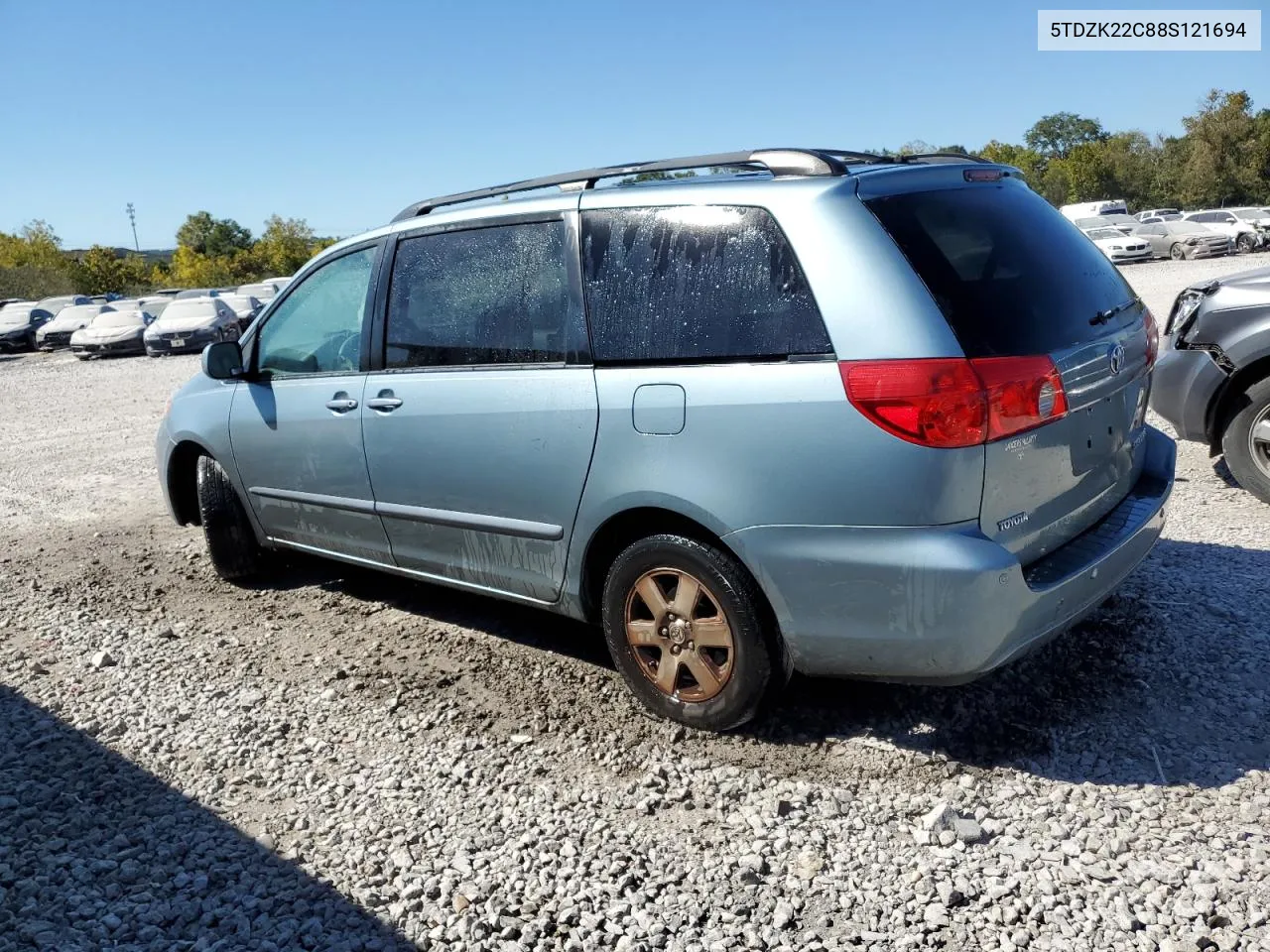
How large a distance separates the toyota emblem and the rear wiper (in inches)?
4.1

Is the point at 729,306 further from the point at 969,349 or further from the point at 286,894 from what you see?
the point at 286,894

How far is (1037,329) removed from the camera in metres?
3.12

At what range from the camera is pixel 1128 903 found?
2.62 meters

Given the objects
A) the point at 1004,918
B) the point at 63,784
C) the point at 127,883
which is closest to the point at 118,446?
the point at 63,784


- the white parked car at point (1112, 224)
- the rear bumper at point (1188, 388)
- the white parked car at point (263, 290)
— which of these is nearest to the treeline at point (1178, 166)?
the white parked car at point (1112, 224)

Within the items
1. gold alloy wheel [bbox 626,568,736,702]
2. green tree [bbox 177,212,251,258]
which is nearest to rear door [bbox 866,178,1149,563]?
gold alloy wheel [bbox 626,568,736,702]

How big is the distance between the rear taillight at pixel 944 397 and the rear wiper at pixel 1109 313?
0.60 metres

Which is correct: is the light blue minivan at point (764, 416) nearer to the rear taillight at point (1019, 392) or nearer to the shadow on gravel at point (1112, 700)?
the rear taillight at point (1019, 392)

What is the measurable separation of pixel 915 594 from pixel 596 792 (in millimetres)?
1227

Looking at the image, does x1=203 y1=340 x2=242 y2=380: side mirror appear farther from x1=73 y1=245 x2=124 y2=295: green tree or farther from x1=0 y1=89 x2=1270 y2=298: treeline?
x1=73 y1=245 x2=124 y2=295: green tree

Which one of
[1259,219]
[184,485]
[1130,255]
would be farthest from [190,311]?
[1259,219]

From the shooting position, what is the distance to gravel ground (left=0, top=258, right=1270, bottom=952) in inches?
106

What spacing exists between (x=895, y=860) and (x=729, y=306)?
174 centimetres

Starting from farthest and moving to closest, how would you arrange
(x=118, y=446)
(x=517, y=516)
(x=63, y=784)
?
1. (x=118, y=446)
2. (x=517, y=516)
3. (x=63, y=784)
